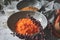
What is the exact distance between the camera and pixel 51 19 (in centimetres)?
82

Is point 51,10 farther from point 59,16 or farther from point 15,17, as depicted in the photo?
point 15,17

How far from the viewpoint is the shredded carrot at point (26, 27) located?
75 centimetres

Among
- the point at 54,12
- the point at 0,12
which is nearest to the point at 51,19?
the point at 54,12

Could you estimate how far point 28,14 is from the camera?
84 centimetres

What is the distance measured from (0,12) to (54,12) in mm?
291

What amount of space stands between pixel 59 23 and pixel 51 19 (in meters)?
0.07

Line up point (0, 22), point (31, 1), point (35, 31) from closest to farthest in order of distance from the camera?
1. point (35, 31)
2. point (0, 22)
3. point (31, 1)

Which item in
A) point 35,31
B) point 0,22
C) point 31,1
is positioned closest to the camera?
point 35,31

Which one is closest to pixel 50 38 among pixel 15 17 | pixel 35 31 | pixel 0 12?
pixel 35 31

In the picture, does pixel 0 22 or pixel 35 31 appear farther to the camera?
pixel 0 22

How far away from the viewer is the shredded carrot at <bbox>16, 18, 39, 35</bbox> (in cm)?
75

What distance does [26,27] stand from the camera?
2.49ft

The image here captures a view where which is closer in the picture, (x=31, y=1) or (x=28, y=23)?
(x=28, y=23)

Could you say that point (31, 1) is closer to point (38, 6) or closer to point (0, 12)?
point (38, 6)
